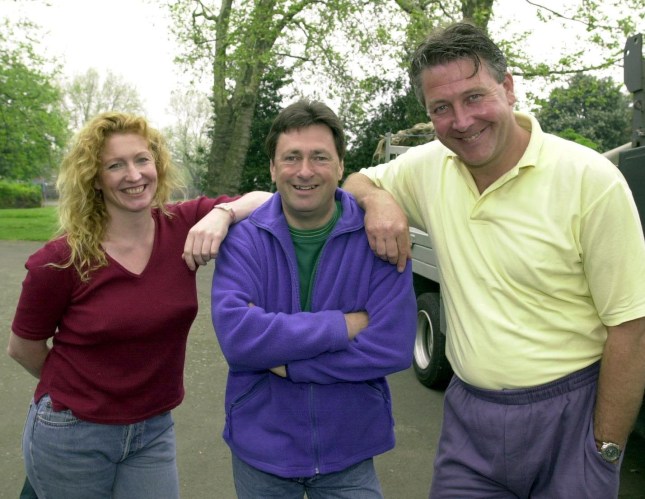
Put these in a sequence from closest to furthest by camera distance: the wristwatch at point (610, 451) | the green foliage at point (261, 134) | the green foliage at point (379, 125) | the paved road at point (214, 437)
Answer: the wristwatch at point (610, 451) < the paved road at point (214, 437) < the green foliage at point (379, 125) < the green foliage at point (261, 134)

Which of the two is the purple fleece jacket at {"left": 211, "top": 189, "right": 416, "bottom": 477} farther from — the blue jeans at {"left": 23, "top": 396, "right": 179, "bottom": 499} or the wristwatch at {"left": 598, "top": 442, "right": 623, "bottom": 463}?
the wristwatch at {"left": 598, "top": 442, "right": 623, "bottom": 463}

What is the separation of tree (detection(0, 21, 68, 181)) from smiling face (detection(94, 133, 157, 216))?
23.4 m

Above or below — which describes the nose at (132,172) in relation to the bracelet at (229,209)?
above

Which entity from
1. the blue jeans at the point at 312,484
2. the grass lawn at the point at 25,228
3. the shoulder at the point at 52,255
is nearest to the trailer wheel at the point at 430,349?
the blue jeans at the point at 312,484

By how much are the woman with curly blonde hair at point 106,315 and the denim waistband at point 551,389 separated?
3.64 ft

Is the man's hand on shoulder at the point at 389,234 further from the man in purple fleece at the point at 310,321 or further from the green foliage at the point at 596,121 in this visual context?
the green foliage at the point at 596,121

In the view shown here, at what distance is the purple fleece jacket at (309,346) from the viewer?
2119 mm

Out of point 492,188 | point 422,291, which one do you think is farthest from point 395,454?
point 492,188

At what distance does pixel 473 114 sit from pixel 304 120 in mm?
570

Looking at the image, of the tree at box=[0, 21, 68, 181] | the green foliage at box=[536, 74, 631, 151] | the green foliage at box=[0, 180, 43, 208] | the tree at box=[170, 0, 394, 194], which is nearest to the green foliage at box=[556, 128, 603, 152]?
the tree at box=[170, 0, 394, 194]

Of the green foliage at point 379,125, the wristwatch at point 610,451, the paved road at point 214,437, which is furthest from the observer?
the green foliage at point 379,125

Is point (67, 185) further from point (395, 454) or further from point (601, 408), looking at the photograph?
point (395, 454)

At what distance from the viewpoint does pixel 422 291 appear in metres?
6.21

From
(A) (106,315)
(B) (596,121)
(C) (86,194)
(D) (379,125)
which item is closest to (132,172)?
(C) (86,194)
